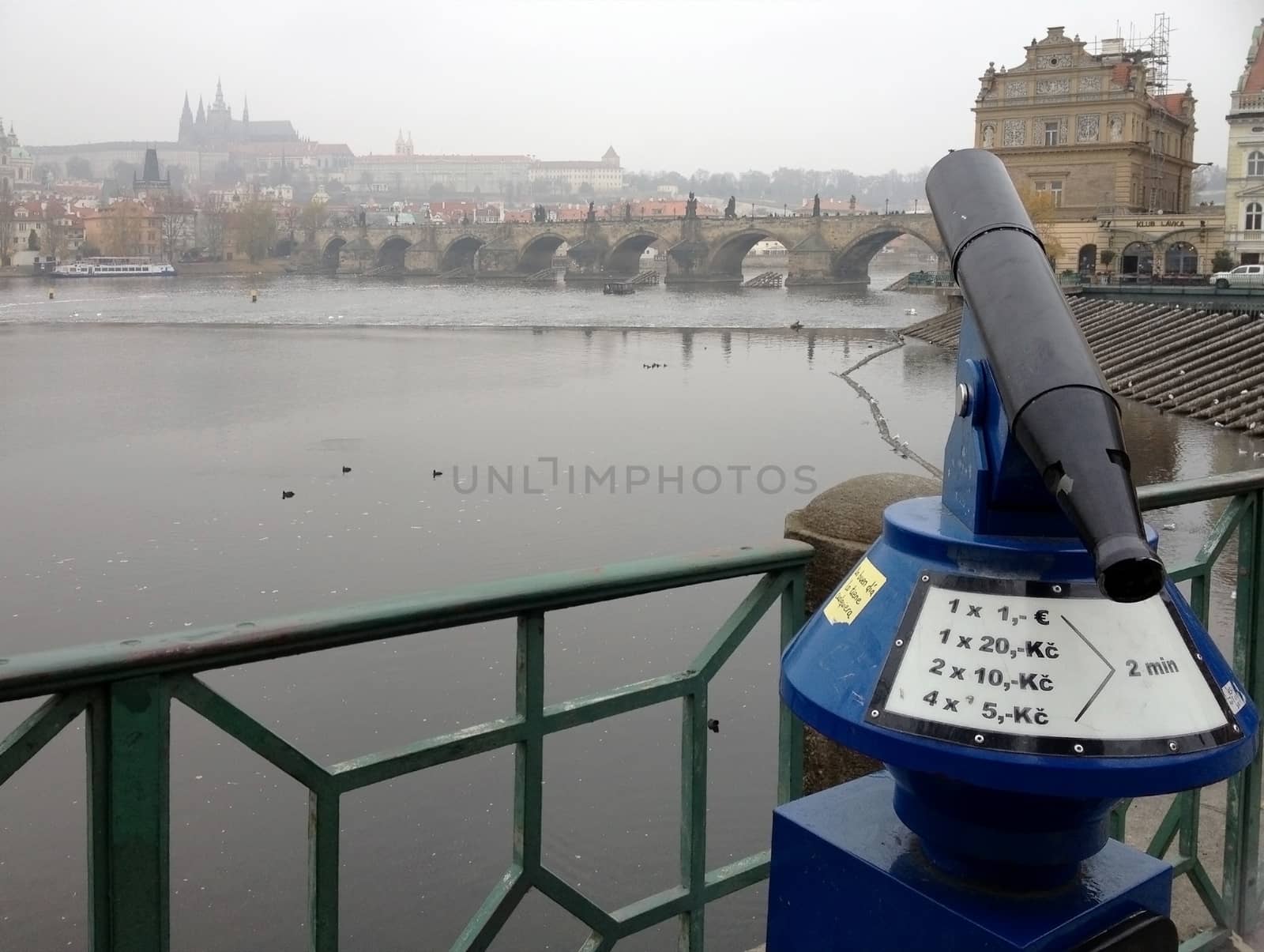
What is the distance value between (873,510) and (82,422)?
63.9 ft

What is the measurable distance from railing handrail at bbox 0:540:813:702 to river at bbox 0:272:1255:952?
0.22 meters

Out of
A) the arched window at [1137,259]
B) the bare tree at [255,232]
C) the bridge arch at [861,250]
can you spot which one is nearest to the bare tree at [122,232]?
the bare tree at [255,232]

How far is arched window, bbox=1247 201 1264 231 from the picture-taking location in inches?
1702

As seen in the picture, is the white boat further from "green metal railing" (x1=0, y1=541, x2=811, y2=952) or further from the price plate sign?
the price plate sign

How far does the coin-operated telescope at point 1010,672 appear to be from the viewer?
1.27m

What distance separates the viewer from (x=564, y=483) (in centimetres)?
1484

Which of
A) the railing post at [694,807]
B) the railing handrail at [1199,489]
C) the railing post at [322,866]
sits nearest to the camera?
the railing post at [322,866]

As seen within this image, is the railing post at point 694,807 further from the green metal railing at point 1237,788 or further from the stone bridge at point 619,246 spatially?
the stone bridge at point 619,246

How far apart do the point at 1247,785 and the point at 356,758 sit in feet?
5.88

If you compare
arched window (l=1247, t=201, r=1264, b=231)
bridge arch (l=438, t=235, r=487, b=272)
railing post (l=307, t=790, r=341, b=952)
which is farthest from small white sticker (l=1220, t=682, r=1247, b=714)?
bridge arch (l=438, t=235, r=487, b=272)

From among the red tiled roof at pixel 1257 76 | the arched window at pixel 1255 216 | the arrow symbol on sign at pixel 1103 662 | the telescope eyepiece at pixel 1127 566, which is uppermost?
the red tiled roof at pixel 1257 76

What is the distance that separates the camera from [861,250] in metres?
73.9

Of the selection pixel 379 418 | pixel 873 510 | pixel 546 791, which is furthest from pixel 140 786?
pixel 379 418

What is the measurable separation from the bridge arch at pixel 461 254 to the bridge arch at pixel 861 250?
88.2 ft
